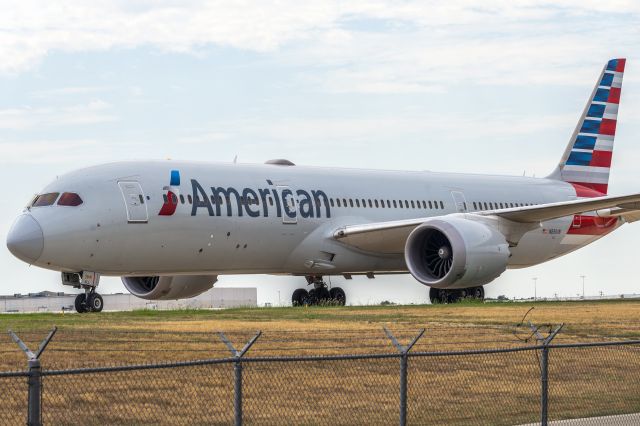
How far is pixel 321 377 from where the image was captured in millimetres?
17125

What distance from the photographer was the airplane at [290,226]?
2931cm

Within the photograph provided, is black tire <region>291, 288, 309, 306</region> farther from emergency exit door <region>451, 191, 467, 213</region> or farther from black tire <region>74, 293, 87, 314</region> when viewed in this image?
black tire <region>74, 293, 87, 314</region>

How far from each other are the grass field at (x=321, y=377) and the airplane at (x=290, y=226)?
457 cm

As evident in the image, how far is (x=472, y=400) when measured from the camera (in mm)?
16234

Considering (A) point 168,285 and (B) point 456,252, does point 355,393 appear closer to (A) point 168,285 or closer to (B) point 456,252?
(B) point 456,252

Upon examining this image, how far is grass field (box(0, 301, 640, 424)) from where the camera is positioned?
589 inches

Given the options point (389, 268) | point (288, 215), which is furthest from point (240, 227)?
point (389, 268)

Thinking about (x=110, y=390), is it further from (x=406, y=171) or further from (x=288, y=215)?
(x=406, y=171)

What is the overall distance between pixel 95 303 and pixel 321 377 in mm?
13505

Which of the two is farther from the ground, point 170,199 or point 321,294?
point 170,199

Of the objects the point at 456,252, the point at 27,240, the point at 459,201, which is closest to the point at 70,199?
the point at 27,240

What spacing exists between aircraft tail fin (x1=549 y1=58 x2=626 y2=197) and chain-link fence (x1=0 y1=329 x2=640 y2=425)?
2393 cm

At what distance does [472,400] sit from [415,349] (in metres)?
3.92

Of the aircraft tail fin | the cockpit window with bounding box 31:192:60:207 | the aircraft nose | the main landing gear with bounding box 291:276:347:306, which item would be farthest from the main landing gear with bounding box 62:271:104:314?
the aircraft tail fin
